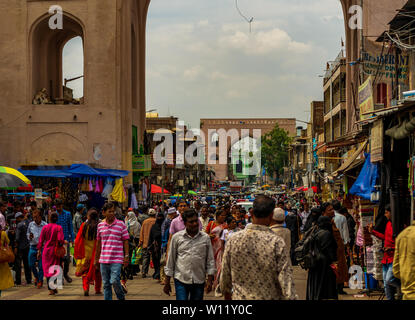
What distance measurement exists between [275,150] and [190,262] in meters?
99.5

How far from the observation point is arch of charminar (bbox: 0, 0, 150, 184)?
29469 millimetres

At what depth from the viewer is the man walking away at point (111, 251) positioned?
9125 mm

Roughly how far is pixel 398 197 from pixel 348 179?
5.42 meters

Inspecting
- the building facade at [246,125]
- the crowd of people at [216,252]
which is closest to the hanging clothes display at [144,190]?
the crowd of people at [216,252]

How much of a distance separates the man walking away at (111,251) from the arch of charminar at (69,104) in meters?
20.3

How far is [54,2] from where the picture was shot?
30062 millimetres

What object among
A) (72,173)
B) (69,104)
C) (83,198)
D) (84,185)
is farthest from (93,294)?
(69,104)

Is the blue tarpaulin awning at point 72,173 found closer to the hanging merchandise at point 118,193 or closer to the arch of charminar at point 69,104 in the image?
the hanging merchandise at point 118,193

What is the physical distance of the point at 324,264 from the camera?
8570 mm

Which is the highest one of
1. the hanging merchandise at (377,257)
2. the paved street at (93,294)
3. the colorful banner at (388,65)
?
the colorful banner at (388,65)

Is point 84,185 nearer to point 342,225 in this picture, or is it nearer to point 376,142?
point 342,225

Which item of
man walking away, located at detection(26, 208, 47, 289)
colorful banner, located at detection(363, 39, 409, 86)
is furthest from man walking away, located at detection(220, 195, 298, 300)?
colorful banner, located at detection(363, 39, 409, 86)
